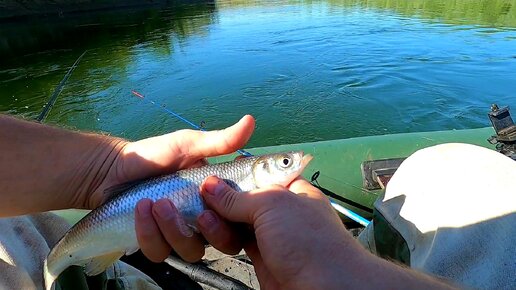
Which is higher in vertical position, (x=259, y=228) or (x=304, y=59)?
(x=259, y=228)

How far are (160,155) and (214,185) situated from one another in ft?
2.11

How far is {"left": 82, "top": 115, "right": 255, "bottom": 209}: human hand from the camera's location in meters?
2.48

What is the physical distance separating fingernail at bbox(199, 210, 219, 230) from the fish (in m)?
0.16

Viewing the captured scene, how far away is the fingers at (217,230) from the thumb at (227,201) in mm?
45

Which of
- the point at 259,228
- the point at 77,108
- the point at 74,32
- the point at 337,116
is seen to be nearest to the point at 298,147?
the point at 259,228

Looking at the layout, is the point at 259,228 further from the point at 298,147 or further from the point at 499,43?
the point at 499,43

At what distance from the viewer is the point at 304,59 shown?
14.5 m

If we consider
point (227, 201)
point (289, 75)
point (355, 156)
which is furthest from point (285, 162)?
point (289, 75)

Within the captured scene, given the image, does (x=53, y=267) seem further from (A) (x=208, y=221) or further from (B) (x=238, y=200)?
(B) (x=238, y=200)

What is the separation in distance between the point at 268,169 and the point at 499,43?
54.4ft

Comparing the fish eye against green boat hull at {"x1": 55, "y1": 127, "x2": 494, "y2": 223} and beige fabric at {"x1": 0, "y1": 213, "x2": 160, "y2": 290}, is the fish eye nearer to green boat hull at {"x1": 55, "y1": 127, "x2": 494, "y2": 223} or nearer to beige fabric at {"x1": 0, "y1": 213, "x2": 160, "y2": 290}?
beige fabric at {"x1": 0, "y1": 213, "x2": 160, "y2": 290}

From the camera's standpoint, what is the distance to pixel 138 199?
2.32 meters

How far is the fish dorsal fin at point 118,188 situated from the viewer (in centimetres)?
243

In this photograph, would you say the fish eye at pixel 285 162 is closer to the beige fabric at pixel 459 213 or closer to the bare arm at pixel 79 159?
the bare arm at pixel 79 159
